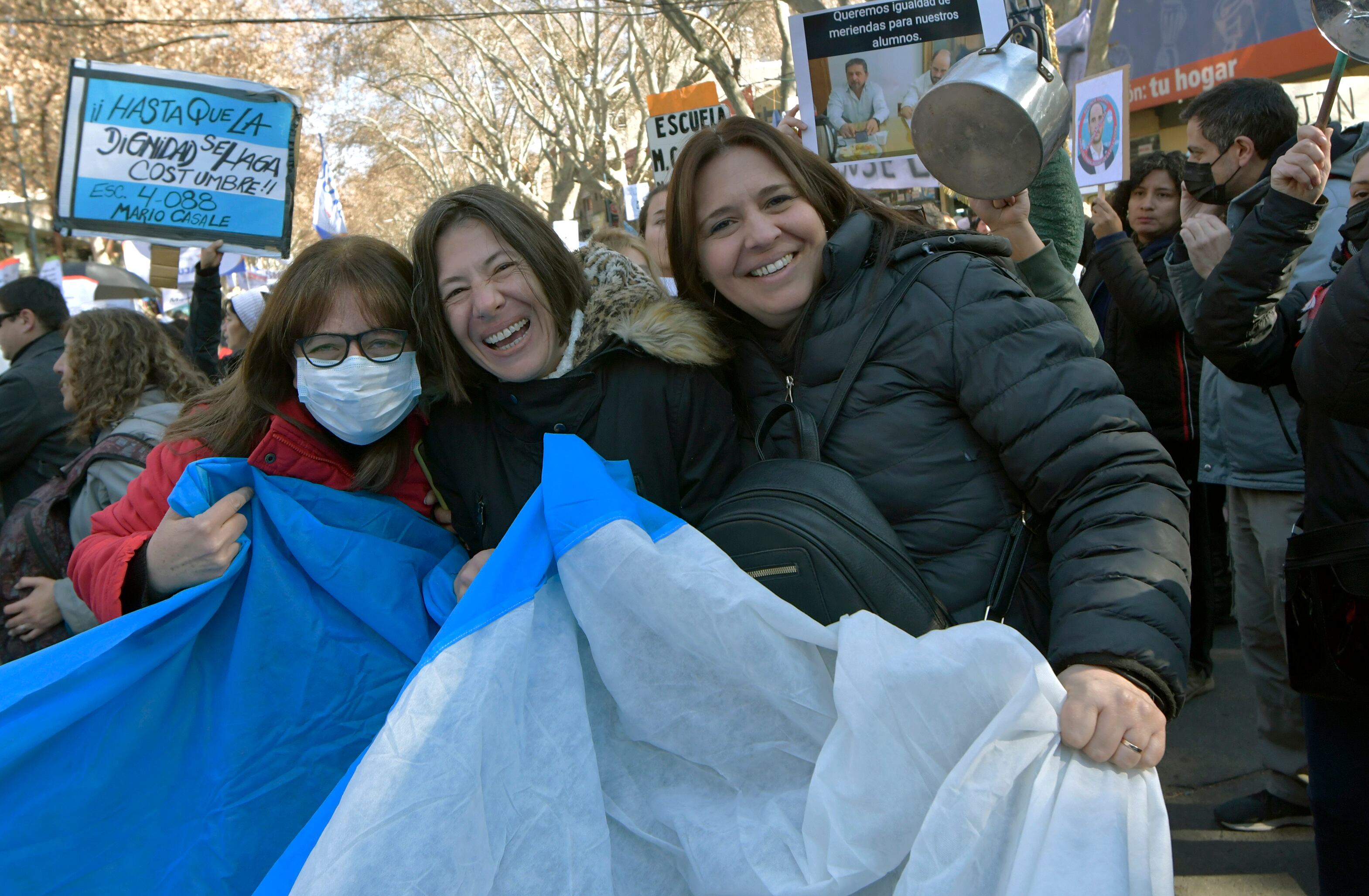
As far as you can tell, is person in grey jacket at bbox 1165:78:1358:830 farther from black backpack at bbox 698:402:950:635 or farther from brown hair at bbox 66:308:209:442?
brown hair at bbox 66:308:209:442

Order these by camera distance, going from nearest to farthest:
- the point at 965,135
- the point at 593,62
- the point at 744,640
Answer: the point at 744,640 < the point at 965,135 < the point at 593,62

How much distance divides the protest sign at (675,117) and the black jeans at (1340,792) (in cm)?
447

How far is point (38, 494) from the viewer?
3.13 metres

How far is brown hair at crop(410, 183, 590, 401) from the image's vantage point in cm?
204

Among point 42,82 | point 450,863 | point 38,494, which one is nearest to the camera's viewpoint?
point 450,863

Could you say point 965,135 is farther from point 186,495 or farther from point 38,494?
point 38,494

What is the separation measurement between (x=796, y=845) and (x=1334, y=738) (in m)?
1.69

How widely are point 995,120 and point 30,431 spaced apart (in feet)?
13.4

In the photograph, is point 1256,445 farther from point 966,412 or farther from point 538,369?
point 538,369

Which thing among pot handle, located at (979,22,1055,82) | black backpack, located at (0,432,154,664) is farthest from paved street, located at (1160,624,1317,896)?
black backpack, located at (0,432,154,664)

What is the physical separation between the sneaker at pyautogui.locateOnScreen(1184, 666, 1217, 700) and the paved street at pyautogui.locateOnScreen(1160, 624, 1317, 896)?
3 centimetres

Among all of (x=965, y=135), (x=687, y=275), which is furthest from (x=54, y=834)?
(x=965, y=135)

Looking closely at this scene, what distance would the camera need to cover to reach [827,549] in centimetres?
145

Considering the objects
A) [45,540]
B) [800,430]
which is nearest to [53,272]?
[45,540]
